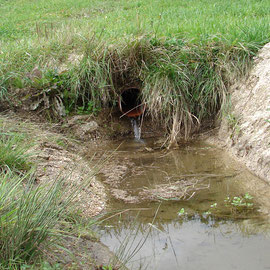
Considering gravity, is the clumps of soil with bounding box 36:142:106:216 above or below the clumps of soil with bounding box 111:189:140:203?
above

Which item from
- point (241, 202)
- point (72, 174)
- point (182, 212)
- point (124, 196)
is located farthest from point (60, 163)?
point (241, 202)

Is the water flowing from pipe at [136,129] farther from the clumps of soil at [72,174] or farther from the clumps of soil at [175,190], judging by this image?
the clumps of soil at [175,190]

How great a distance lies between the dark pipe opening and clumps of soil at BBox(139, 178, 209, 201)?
7.07 ft

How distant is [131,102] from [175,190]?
2.78 meters

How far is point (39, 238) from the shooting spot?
2.40 meters

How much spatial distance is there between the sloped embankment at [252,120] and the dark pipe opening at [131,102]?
4.98ft

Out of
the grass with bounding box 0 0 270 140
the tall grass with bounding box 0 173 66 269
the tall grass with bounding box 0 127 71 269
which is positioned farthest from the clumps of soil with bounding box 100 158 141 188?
the tall grass with bounding box 0 173 66 269

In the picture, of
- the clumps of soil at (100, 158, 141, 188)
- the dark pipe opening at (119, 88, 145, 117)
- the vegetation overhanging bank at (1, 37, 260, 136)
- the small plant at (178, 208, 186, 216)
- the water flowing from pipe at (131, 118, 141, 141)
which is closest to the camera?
the small plant at (178, 208, 186, 216)

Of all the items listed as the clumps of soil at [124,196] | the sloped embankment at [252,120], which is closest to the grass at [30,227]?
the clumps of soil at [124,196]

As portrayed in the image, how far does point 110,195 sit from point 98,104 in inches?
82.6

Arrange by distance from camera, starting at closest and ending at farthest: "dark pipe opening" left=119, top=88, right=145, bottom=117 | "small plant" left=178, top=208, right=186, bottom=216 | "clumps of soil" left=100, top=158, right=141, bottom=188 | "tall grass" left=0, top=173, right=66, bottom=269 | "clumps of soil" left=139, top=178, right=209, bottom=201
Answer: "tall grass" left=0, top=173, right=66, bottom=269, "small plant" left=178, top=208, right=186, bottom=216, "clumps of soil" left=139, top=178, right=209, bottom=201, "clumps of soil" left=100, top=158, right=141, bottom=188, "dark pipe opening" left=119, top=88, right=145, bottom=117

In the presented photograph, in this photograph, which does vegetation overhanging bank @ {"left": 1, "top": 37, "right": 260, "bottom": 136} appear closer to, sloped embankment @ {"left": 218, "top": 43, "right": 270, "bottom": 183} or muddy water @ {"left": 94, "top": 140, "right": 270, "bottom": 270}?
sloped embankment @ {"left": 218, "top": 43, "right": 270, "bottom": 183}

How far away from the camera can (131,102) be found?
6.43 metres

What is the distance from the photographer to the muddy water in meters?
2.82
